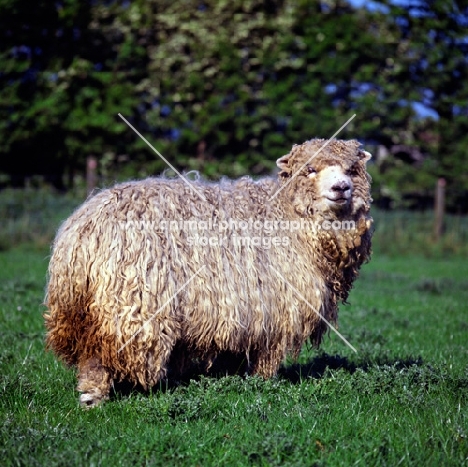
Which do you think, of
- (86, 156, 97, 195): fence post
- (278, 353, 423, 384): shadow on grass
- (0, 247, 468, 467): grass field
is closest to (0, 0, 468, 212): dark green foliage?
(86, 156, 97, 195): fence post

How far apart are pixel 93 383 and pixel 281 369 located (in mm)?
1574

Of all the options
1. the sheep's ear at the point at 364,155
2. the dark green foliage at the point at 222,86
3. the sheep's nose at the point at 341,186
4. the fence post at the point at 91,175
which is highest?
the sheep's ear at the point at 364,155

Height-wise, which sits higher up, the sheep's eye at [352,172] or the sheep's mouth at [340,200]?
the sheep's eye at [352,172]

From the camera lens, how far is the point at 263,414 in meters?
3.73

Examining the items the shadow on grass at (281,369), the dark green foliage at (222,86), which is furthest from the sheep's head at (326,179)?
the dark green foliage at (222,86)

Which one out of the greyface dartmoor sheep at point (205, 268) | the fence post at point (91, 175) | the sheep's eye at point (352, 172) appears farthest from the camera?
the fence post at point (91, 175)

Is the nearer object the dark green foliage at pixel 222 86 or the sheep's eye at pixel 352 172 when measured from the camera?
the sheep's eye at pixel 352 172

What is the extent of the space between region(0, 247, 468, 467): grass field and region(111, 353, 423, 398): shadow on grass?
22 millimetres

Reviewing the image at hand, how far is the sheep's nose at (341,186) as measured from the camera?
4.32m

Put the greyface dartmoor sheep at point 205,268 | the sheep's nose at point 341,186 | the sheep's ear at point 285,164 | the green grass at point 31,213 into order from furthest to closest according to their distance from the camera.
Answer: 1. the green grass at point 31,213
2. the sheep's ear at point 285,164
3. the sheep's nose at point 341,186
4. the greyface dartmoor sheep at point 205,268

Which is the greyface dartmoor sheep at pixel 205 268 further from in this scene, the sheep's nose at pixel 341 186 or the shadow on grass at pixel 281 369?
the shadow on grass at pixel 281 369

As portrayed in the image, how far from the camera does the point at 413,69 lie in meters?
16.0

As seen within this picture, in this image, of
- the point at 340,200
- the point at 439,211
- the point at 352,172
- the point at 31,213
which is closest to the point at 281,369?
the point at 340,200

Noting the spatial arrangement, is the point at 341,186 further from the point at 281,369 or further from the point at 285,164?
the point at 281,369
